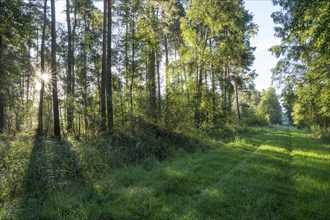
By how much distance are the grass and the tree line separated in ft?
12.1

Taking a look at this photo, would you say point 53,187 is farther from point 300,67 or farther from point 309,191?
point 300,67

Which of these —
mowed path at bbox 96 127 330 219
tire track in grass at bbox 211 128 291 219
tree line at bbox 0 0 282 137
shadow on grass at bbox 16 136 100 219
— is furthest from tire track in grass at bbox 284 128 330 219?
tree line at bbox 0 0 282 137

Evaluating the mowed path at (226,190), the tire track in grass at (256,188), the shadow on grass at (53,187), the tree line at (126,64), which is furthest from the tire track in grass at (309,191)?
the tree line at (126,64)

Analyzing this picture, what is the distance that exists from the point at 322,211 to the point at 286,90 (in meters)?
15.8

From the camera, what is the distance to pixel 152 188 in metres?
4.85

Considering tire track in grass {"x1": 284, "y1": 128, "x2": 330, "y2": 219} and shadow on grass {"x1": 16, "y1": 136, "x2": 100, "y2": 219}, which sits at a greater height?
shadow on grass {"x1": 16, "y1": 136, "x2": 100, "y2": 219}

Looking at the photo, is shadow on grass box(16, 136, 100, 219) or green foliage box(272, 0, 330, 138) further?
green foliage box(272, 0, 330, 138)

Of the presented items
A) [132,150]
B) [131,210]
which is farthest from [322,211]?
[132,150]

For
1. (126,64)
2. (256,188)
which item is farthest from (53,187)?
(126,64)

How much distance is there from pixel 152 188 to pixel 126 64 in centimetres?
1420

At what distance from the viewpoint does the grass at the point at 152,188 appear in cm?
382

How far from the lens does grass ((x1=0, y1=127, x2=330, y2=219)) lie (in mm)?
3824

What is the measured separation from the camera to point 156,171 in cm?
623

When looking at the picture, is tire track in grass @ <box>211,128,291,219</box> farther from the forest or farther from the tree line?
the tree line
